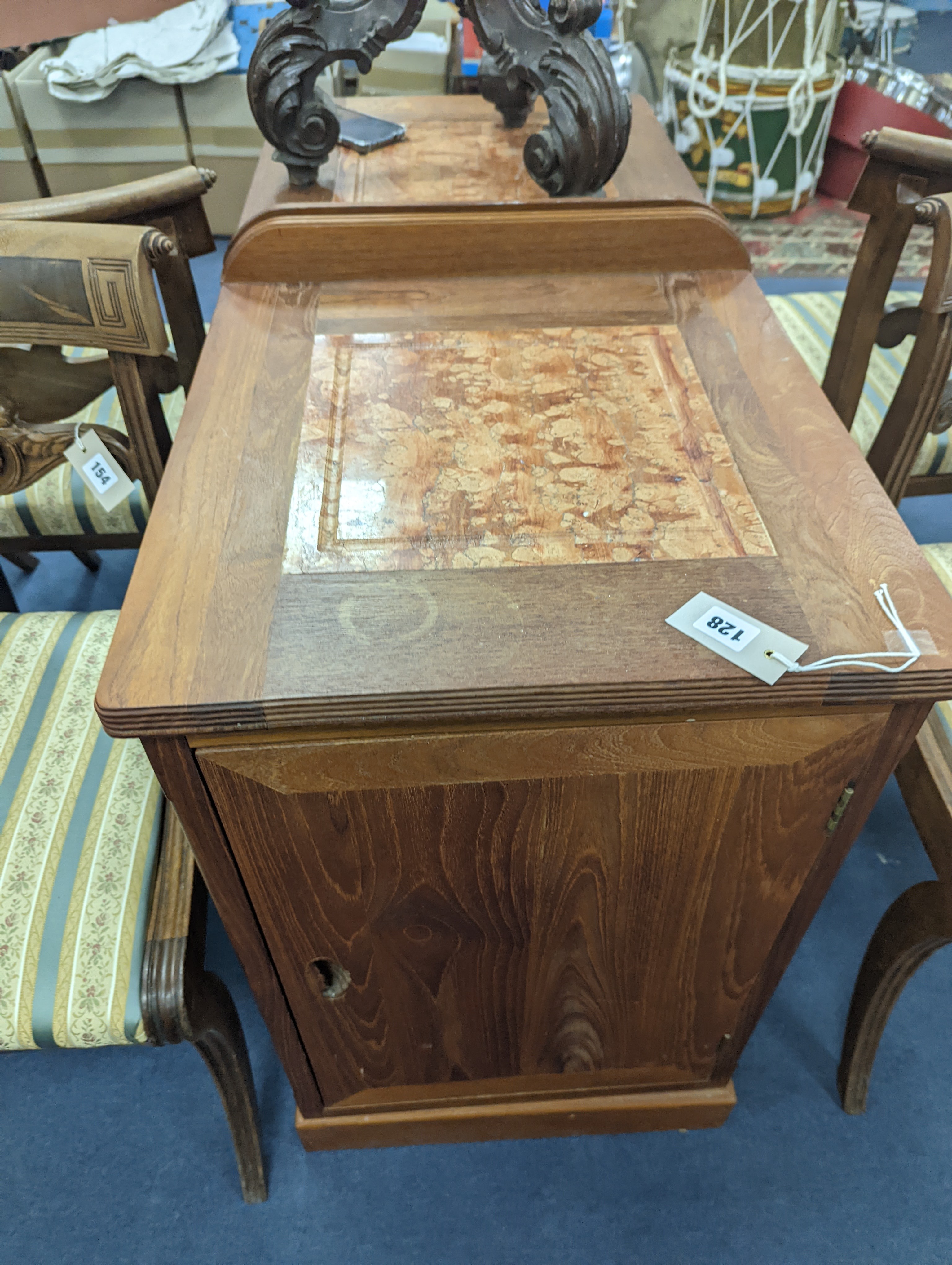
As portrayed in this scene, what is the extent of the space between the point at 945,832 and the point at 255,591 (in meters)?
0.73

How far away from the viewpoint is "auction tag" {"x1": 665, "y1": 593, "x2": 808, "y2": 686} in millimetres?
571

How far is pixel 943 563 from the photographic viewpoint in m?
1.05

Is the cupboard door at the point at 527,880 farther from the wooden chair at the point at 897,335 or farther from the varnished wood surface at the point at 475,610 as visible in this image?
the wooden chair at the point at 897,335

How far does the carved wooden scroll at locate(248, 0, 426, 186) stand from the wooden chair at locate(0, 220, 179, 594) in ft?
1.03

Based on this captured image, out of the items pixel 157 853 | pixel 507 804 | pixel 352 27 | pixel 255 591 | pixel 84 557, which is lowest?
pixel 84 557

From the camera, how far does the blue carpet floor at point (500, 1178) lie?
102cm

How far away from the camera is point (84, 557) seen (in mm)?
1781

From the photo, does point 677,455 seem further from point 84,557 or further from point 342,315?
point 84,557

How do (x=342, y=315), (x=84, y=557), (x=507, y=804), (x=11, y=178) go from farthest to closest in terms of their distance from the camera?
(x=11, y=178) → (x=84, y=557) → (x=342, y=315) → (x=507, y=804)

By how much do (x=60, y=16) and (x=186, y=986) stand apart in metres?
3.10

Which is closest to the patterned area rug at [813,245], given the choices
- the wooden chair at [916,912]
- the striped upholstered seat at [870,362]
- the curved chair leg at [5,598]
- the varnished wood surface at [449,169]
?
the striped upholstered seat at [870,362]

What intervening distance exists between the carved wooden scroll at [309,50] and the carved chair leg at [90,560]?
3.29 ft

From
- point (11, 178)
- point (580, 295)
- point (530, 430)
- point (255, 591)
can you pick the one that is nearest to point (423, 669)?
point (255, 591)

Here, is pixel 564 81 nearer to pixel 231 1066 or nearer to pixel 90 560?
pixel 231 1066
